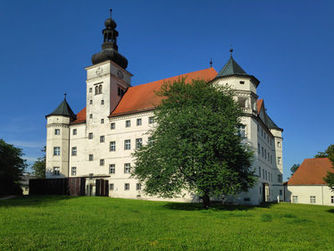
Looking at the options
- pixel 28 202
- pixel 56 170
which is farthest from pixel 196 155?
pixel 56 170

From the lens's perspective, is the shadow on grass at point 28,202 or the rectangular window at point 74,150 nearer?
the shadow on grass at point 28,202

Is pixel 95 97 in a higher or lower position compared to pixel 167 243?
higher

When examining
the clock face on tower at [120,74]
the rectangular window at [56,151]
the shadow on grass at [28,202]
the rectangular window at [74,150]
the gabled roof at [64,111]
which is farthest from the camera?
the clock face on tower at [120,74]

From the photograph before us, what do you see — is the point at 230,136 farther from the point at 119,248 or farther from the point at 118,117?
the point at 118,117

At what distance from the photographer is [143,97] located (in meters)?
42.1

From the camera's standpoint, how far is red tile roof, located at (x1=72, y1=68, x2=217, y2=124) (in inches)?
1548

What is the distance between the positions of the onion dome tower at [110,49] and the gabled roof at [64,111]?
7.77 m

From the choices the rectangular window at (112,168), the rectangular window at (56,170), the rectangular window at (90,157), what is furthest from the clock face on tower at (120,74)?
the rectangular window at (56,170)

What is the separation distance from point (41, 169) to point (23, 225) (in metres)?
54.0

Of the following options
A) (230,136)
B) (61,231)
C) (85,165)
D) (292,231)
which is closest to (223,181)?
(230,136)

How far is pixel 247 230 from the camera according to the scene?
43.1 ft

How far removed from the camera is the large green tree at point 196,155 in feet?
71.4

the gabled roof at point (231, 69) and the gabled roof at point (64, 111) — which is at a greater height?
the gabled roof at point (231, 69)

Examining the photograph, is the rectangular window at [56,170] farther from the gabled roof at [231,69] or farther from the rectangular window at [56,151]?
the gabled roof at [231,69]
